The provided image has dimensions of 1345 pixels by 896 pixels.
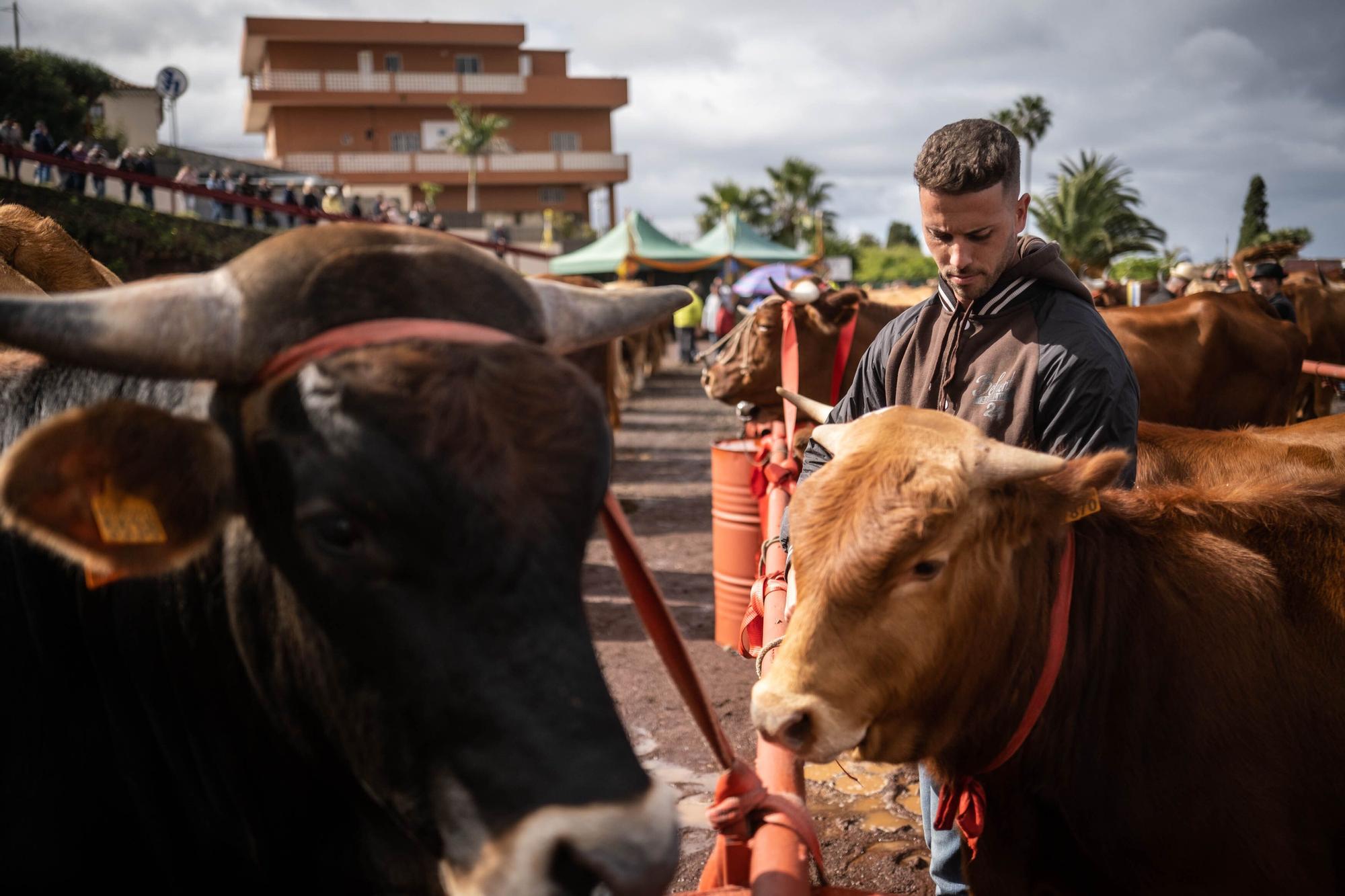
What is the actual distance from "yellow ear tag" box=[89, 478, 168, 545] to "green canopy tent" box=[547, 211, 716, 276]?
89.4 feet

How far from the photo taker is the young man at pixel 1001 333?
2385 mm

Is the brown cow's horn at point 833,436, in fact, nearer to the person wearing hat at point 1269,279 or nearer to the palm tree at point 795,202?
the person wearing hat at point 1269,279

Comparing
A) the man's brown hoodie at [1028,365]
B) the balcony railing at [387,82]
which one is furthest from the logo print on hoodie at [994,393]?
the balcony railing at [387,82]

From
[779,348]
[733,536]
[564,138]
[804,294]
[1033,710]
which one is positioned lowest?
[733,536]

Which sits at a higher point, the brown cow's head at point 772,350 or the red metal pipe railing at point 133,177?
the red metal pipe railing at point 133,177

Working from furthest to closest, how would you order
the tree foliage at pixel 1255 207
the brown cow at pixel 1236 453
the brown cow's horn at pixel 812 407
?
the tree foliage at pixel 1255 207 < the brown cow at pixel 1236 453 < the brown cow's horn at pixel 812 407

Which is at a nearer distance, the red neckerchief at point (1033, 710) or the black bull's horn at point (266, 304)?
the black bull's horn at point (266, 304)

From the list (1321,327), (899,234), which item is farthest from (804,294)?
(899,234)

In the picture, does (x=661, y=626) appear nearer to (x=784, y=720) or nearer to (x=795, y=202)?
(x=784, y=720)

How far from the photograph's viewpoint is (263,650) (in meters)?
1.57

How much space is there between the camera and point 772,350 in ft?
24.7

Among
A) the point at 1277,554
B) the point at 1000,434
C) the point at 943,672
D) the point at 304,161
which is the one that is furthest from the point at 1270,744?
the point at 304,161

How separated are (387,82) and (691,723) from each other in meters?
61.1

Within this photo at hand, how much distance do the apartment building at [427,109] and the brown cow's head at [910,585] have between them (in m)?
53.6
